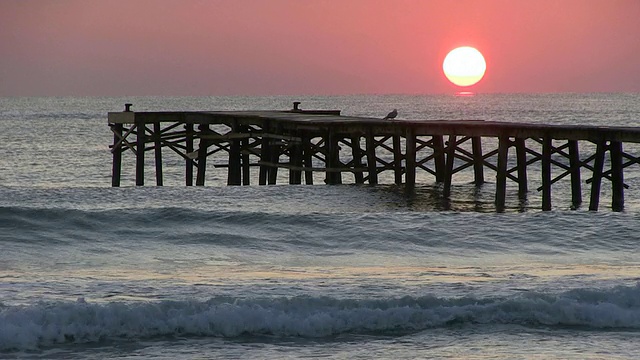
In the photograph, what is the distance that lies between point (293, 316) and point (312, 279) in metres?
2.40

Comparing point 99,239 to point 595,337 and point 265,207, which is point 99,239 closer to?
point 265,207

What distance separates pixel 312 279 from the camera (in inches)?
539

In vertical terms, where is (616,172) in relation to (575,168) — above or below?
below

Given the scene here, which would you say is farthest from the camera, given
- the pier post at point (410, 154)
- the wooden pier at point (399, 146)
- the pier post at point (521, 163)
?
the pier post at point (410, 154)

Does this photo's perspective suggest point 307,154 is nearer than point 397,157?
No

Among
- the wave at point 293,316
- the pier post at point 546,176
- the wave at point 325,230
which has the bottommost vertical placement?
the wave at point 293,316

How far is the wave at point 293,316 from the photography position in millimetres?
10766

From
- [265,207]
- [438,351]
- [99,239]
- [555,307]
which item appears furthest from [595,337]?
[265,207]

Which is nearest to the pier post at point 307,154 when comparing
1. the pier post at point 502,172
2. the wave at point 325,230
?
the pier post at point 502,172

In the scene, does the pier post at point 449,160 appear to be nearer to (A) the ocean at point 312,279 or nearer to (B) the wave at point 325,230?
(A) the ocean at point 312,279

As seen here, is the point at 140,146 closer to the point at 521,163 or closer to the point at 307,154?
the point at 307,154

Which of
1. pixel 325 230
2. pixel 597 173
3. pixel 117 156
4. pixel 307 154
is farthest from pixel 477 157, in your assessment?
pixel 117 156

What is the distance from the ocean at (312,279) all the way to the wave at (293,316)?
0.8 inches

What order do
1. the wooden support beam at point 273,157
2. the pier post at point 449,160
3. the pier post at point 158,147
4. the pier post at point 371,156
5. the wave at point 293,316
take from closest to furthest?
the wave at point 293,316 < the pier post at point 449,160 < the pier post at point 371,156 < the wooden support beam at point 273,157 < the pier post at point 158,147
